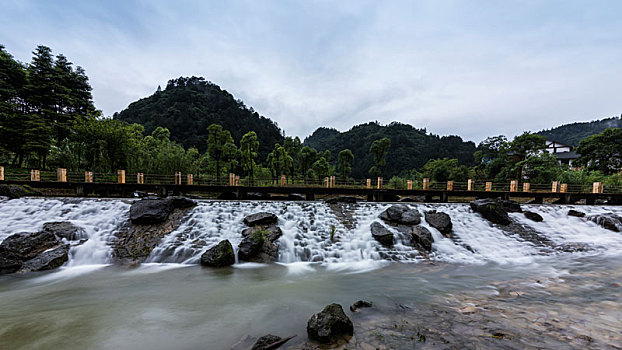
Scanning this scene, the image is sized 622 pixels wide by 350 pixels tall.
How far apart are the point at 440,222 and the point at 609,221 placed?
934 cm

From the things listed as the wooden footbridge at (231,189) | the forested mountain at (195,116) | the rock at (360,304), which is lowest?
the rock at (360,304)

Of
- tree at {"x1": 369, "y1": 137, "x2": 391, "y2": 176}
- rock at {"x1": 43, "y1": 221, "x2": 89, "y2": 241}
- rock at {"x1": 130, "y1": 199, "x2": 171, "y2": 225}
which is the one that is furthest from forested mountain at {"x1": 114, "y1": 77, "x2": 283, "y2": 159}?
rock at {"x1": 43, "y1": 221, "x2": 89, "y2": 241}

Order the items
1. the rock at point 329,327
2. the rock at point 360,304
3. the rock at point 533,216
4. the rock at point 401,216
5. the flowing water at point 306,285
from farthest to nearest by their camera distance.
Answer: the rock at point 533,216, the rock at point 401,216, the rock at point 360,304, the flowing water at point 306,285, the rock at point 329,327

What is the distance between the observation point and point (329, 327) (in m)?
3.41

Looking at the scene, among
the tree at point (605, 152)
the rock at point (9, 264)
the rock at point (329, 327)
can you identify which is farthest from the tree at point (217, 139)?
the tree at point (605, 152)

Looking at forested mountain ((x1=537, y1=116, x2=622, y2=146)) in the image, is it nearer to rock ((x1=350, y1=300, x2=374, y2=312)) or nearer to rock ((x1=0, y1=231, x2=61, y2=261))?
rock ((x1=350, y1=300, x2=374, y2=312))

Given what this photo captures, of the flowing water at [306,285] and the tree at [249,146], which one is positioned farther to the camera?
the tree at [249,146]

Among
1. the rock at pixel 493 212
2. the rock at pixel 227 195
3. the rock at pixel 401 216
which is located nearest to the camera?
the rock at pixel 401 216

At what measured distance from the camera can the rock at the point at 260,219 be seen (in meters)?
9.81

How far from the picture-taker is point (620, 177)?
25344mm

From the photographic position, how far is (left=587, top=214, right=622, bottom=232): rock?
11.6 m

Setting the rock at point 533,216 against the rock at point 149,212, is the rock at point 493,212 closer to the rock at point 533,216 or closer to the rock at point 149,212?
the rock at point 533,216

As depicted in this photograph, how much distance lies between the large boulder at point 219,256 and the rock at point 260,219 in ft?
6.69

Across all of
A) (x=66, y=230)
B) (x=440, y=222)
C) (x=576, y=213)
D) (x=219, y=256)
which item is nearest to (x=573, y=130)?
(x=576, y=213)
